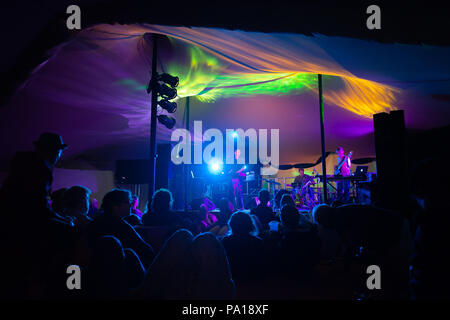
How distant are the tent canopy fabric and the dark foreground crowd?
156 cm

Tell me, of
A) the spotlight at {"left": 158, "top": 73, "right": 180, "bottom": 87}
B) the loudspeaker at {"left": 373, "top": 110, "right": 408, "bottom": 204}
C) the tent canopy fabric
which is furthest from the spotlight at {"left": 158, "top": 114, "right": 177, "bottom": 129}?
the loudspeaker at {"left": 373, "top": 110, "right": 408, "bottom": 204}

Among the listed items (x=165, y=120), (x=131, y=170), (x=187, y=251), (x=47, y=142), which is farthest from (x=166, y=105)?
(x=131, y=170)

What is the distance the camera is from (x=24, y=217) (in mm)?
1482

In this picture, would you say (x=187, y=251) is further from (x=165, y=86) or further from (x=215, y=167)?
(x=215, y=167)

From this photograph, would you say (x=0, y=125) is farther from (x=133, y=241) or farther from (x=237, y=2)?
(x=237, y=2)

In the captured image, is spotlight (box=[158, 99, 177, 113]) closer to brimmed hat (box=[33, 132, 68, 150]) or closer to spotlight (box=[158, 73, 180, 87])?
spotlight (box=[158, 73, 180, 87])

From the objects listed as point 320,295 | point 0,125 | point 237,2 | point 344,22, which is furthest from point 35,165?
point 0,125

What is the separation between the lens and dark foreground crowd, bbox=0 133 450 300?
1.45 meters

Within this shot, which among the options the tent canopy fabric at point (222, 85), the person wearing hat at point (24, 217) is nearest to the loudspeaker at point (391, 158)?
the tent canopy fabric at point (222, 85)

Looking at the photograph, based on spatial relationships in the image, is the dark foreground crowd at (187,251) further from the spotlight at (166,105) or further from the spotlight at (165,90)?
the spotlight at (166,105)

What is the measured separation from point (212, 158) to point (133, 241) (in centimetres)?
757

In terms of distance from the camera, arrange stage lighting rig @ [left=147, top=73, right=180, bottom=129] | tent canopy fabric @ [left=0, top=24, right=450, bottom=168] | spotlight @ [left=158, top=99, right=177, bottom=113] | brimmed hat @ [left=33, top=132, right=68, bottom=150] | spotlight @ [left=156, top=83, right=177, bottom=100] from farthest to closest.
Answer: spotlight @ [left=158, top=99, right=177, bottom=113] → spotlight @ [left=156, top=83, right=177, bottom=100] → stage lighting rig @ [left=147, top=73, right=180, bottom=129] → tent canopy fabric @ [left=0, top=24, right=450, bottom=168] → brimmed hat @ [left=33, top=132, right=68, bottom=150]

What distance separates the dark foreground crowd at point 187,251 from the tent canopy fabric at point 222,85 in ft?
5.13

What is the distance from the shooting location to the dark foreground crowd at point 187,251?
56.9 inches
